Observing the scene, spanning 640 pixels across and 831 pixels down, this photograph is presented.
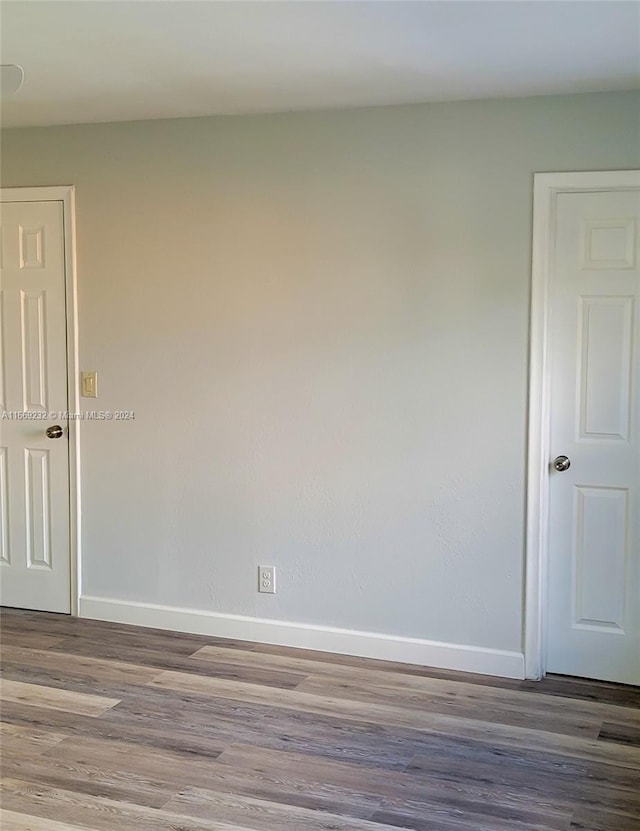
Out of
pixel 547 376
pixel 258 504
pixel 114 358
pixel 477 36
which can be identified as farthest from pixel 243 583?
pixel 477 36

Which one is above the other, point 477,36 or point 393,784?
point 477,36

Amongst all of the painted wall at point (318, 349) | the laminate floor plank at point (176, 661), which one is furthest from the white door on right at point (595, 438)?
the laminate floor plank at point (176, 661)

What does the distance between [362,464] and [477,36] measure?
5.76 feet

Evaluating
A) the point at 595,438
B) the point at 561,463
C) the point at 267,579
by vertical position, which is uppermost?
the point at 595,438

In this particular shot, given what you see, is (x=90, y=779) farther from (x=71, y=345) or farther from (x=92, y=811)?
(x=71, y=345)

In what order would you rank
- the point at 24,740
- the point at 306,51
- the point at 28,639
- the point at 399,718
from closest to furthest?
1. the point at 306,51
2. the point at 24,740
3. the point at 399,718
4. the point at 28,639

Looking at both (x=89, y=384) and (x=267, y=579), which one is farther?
(x=89, y=384)

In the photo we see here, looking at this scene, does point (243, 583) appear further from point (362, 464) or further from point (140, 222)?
point (140, 222)

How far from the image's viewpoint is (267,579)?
155 inches

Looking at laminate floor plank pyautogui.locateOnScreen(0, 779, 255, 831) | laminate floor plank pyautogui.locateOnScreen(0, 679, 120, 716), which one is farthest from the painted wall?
laminate floor plank pyautogui.locateOnScreen(0, 779, 255, 831)

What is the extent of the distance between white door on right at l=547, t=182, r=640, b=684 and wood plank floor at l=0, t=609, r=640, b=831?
0.70 ft

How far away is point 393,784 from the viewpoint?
270 cm

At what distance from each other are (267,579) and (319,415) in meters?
0.79

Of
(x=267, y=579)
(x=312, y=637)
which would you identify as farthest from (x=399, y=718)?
(x=267, y=579)
